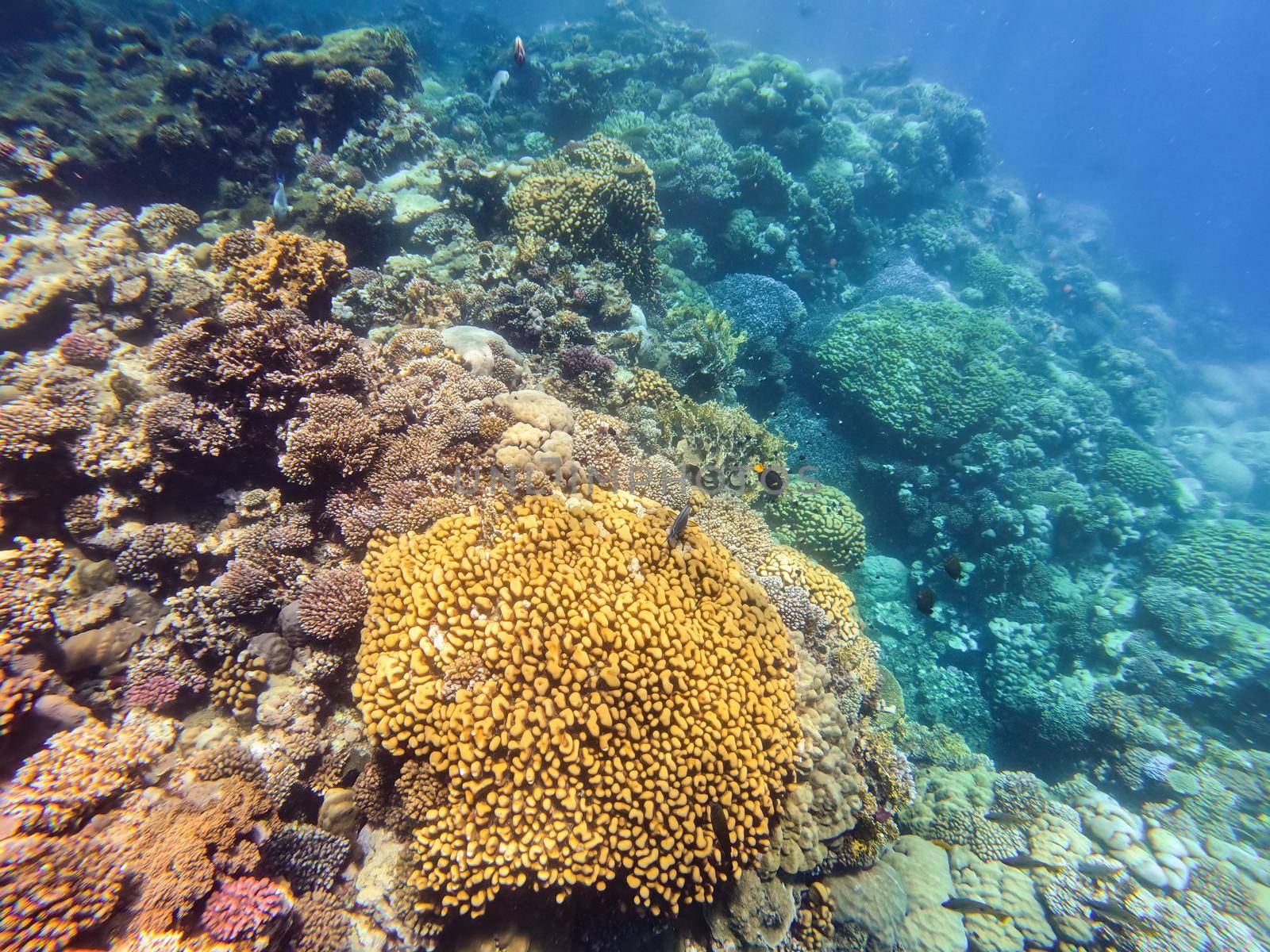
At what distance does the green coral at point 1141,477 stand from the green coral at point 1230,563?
3.94 ft

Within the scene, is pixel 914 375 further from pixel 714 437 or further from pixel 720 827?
pixel 720 827

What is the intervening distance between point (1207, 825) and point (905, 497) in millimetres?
6798

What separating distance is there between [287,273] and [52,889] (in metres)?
5.51

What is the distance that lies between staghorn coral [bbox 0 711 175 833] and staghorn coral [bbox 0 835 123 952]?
14 cm

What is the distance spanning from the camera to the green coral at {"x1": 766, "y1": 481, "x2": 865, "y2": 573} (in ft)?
26.2

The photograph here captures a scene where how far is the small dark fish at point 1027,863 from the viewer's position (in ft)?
19.8

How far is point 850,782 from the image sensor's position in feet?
13.5

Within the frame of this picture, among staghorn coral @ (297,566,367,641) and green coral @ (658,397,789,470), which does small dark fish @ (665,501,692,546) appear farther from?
green coral @ (658,397,789,470)

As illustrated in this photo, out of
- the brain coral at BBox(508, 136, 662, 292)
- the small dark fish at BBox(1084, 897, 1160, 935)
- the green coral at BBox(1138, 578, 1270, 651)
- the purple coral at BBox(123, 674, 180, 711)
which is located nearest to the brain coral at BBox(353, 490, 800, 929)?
the purple coral at BBox(123, 674, 180, 711)

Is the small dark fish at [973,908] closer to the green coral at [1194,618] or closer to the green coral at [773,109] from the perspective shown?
the green coral at [1194,618]

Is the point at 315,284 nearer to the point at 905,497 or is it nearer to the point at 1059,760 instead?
the point at 905,497

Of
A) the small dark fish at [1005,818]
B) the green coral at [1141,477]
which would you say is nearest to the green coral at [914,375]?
the green coral at [1141,477]

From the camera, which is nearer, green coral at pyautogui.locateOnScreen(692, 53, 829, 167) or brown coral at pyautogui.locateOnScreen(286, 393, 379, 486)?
brown coral at pyautogui.locateOnScreen(286, 393, 379, 486)

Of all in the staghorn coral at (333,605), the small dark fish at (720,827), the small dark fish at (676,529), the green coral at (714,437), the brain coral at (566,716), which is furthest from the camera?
the green coral at (714,437)
